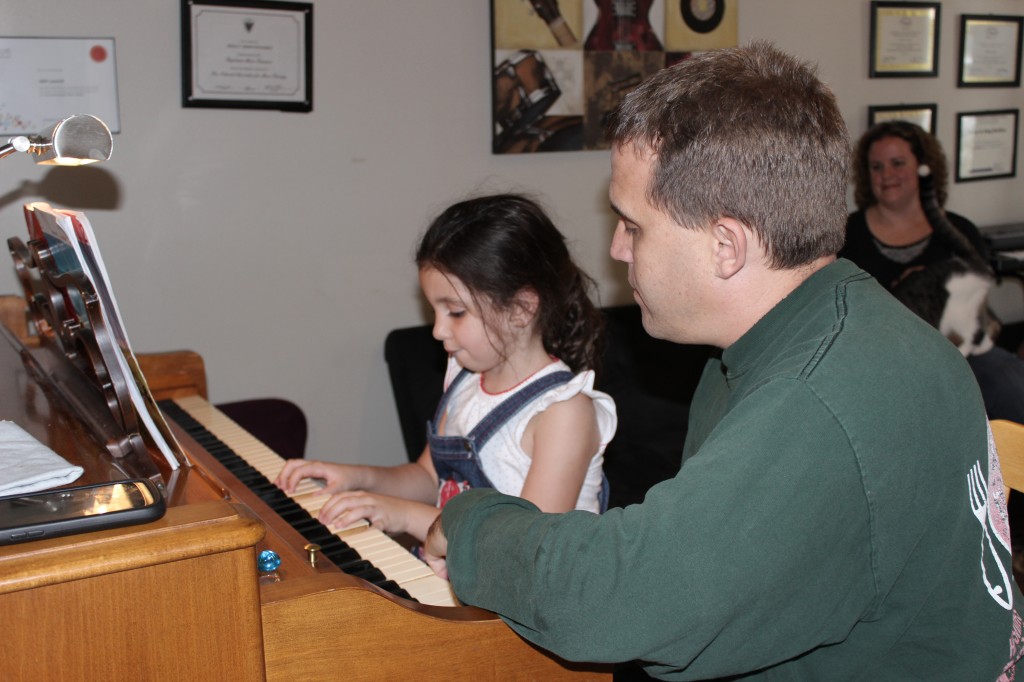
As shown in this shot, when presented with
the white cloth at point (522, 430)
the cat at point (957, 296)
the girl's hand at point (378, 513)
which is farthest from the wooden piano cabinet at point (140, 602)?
the cat at point (957, 296)

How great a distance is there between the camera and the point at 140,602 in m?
0.93

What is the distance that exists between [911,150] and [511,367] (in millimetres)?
2456

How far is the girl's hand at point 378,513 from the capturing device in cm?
154

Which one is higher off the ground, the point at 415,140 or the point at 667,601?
the point at 415,140

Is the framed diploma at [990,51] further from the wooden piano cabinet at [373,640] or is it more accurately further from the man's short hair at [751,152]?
the wooden piano cabinet at [373,640]

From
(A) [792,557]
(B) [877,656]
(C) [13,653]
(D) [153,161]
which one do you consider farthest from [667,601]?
(D) [153,161]

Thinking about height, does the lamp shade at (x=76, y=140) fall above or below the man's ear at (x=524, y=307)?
above

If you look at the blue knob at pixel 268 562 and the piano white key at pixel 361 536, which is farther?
the piano white key at pixel 361 536

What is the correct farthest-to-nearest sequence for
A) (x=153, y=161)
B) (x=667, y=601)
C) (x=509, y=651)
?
1. (x=153, y=161)
2. (x=509, y=651)
3. (x=667, y=601)

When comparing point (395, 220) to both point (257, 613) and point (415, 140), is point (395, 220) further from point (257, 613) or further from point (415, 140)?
point (257, 613)

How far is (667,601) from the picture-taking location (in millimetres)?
836

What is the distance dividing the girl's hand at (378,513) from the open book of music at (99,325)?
0.29 m

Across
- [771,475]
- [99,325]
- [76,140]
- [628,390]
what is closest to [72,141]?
[76,140]

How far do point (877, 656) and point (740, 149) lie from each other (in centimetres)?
54
